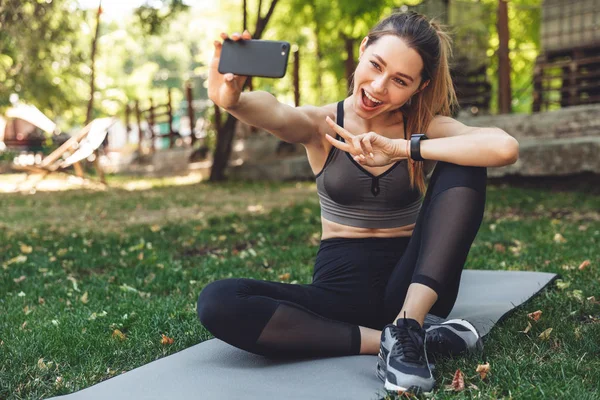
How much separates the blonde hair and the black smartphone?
513 millimetres

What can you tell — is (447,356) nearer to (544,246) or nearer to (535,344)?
(535,344)

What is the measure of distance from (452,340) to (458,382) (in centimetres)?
32

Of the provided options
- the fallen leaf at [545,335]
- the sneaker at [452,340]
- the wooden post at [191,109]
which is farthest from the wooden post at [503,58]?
the wooden post at [191,109]

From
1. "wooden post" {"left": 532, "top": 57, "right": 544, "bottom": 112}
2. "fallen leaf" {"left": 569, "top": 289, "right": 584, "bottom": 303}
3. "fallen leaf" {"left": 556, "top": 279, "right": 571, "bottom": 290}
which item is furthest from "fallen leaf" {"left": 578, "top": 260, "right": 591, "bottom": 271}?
"wooden post" {"left": 532, "top": 57, "right": 544, "bottom": 112}

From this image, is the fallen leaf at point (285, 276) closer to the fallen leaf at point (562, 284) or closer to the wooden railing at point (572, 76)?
the fallen leaf at point (562, 284)

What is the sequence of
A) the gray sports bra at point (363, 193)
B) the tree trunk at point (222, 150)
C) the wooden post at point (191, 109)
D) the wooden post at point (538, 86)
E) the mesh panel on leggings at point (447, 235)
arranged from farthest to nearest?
the wooden post at point (191, 109), the tree trunk at point (222, 150), the wooden post at point (538, 86), the gray sports bra at point (363, 193), the mesh panel on leggings at point (447, 235)

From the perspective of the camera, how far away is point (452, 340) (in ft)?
8.79

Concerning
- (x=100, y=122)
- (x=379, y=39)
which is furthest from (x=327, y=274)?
(x=100, y=122)

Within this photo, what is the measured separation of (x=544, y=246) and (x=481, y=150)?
2947 mm

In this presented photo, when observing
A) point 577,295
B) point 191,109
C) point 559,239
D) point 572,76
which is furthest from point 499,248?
point 191,109

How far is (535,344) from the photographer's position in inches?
109

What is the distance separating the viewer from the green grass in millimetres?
2627

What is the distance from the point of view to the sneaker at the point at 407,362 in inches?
91.5

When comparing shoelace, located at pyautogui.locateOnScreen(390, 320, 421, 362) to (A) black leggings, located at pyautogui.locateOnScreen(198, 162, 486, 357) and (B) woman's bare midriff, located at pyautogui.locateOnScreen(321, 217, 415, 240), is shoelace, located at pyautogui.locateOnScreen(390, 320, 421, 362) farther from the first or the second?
(B) woman's bare midriff, located at pyautogui.locateOnScreen(321, 217, 415, 240)
